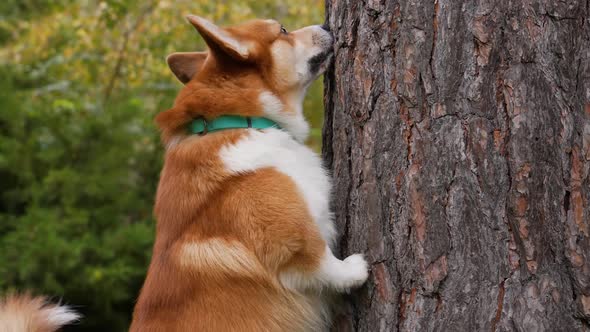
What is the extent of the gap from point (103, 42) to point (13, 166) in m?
2.19

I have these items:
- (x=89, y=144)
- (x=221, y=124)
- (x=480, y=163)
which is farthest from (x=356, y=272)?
(x=89, y=144)

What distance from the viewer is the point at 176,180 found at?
9.20 feet

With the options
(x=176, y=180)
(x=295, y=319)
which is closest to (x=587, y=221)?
(x=295, y=319)

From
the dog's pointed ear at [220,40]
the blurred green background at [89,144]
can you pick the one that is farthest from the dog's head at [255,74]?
the blurred green background at [89,144]

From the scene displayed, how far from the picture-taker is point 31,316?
9.82 feet

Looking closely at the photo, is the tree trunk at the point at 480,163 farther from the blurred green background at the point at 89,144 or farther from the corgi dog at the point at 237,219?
the blurred green background at the point at 89,144

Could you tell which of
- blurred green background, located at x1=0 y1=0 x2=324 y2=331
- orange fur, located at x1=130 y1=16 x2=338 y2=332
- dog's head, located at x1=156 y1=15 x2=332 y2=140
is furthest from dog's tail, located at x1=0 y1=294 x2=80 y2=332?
blurred green background, located at x1=0 y1=0 x2=324 y2=331

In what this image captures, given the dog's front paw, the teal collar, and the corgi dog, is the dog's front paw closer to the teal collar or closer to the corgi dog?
the corgi dog

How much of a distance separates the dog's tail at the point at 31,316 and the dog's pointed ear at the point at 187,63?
1298 mm

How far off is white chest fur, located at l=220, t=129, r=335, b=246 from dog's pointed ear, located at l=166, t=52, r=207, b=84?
2.47ft

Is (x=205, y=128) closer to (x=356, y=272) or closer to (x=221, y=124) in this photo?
(x=221, y=124)

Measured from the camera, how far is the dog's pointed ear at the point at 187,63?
3451 mm

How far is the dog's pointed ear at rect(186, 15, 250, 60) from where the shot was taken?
2756 millimetres

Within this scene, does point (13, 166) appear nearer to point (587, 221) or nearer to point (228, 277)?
point (228, 277)
